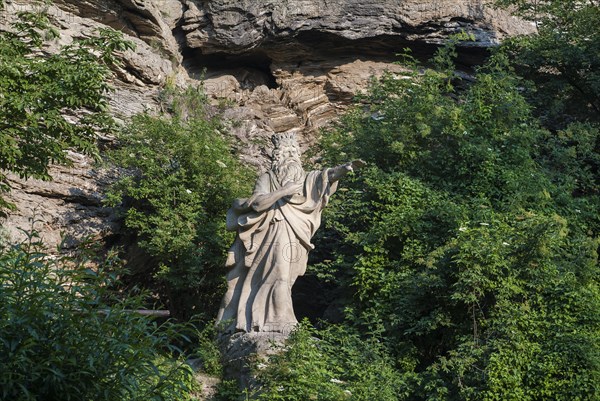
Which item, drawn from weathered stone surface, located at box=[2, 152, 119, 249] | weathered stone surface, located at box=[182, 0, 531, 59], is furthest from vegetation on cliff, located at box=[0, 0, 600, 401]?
weathered stone surface, located at box=[182, 0, 531, 59]

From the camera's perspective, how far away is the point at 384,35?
67.4 ft

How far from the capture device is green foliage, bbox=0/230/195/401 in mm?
8266

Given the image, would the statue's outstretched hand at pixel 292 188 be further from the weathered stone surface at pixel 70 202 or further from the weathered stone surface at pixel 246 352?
the weathered stone surface at pixel 70 202

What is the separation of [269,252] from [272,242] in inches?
4.5

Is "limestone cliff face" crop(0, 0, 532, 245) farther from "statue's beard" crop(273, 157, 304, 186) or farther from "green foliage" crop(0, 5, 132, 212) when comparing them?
"green foliage" crop(0, 5, 132, 212)

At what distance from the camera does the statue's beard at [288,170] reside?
13.4 metres

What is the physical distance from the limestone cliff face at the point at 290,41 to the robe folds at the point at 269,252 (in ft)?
19.8

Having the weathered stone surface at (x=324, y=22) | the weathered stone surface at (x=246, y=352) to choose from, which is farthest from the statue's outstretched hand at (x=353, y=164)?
the weathered stone surface at (x=324, y=22)

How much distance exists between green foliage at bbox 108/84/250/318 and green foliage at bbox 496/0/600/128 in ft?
17.4

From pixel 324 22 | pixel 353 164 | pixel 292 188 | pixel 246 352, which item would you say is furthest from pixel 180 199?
pixel 324 22

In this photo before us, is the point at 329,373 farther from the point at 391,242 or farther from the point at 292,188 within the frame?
the point at 391,242

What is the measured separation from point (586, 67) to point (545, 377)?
765 cm

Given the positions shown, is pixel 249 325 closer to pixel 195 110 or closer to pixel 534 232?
pixel 534 232

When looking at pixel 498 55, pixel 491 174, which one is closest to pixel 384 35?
pixel 498 55
